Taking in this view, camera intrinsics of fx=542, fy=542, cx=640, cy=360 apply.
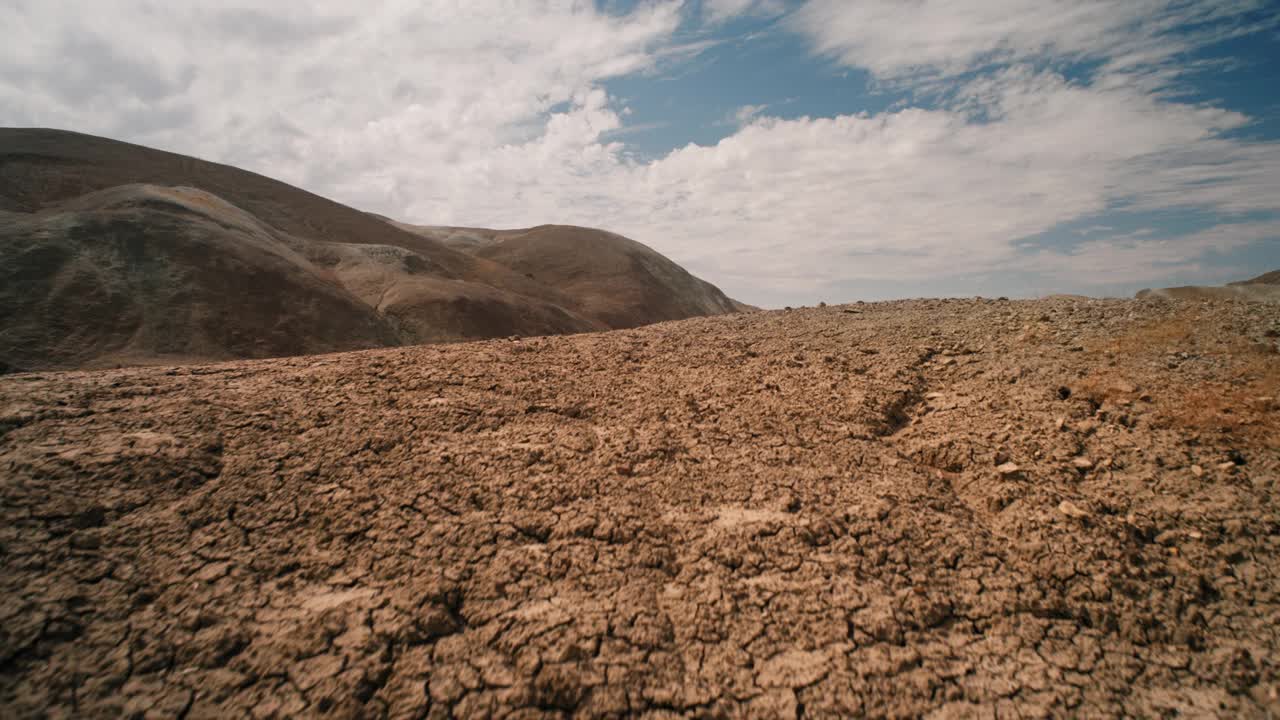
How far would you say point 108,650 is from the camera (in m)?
2.09

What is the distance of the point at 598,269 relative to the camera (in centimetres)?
4041

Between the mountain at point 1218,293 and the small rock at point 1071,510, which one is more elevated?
the mountain at point 1218,293

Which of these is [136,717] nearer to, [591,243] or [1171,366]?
[1171,366]

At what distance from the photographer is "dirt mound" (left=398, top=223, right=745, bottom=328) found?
36938 millimetres

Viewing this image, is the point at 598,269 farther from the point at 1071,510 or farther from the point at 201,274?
the point at 1071,510

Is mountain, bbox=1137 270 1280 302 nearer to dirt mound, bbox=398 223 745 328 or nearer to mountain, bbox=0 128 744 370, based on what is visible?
mountain, bbox=0 128 744 370

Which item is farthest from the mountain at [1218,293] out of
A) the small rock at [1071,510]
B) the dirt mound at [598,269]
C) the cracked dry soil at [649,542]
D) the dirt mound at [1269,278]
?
the dirt mound at [598,269]

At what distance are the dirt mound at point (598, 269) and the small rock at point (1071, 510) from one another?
31.3 m

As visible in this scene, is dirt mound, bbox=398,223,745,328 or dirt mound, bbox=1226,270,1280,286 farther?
dirt mound, bbox=398,223,745,328

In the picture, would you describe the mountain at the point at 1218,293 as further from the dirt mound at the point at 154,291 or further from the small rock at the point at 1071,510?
the dirt mound at the point at 154,291

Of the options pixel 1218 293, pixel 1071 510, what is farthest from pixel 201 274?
pixel 1218 293

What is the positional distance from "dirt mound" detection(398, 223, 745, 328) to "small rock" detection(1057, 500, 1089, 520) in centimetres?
3132

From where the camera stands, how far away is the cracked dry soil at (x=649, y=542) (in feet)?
6.81

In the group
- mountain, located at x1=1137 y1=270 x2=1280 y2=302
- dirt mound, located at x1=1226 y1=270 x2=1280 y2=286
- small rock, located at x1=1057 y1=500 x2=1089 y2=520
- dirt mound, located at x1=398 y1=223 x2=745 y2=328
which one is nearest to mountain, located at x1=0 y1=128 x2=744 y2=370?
dirt mound, located at x1=398 y1=223 x2=745 y2=328
